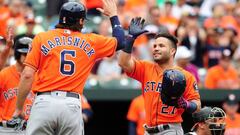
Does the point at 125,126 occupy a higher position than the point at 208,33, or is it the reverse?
the point at 208,33

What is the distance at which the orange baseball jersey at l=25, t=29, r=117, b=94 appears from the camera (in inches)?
308

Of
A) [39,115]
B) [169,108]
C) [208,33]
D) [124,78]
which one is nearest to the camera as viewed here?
[39,115]

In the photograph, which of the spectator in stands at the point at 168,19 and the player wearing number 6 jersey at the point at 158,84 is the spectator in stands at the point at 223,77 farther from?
the player wearing number 6 jersey at the point at 158,84

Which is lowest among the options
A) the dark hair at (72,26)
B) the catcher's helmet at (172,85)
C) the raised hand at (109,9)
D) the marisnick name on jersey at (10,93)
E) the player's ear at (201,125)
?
the player's ear at (201,125)

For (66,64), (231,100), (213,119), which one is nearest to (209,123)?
(213,119)

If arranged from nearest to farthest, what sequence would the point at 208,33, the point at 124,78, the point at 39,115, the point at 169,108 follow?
the point at 39,115 → the point at 169,108 → the point at 124,78 → the point at 208,33

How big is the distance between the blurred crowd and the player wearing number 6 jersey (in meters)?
3.38

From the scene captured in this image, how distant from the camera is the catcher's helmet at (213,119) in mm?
7402

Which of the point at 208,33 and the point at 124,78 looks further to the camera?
the point at 208,33

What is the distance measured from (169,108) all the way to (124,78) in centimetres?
453

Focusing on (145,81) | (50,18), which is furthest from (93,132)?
(145,81)

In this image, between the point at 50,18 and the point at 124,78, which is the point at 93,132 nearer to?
the point at 124,78

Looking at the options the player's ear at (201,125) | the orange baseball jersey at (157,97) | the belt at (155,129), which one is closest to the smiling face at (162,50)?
the orange baseball jersey at (157,97)

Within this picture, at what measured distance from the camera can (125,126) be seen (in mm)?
13688
